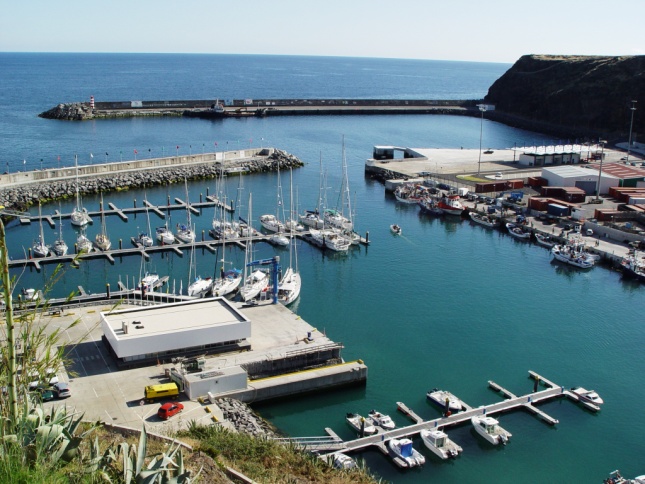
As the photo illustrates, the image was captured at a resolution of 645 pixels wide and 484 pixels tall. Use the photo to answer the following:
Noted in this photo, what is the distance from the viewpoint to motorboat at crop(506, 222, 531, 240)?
160 ft

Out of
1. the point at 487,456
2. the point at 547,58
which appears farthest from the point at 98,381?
the point at 547,58

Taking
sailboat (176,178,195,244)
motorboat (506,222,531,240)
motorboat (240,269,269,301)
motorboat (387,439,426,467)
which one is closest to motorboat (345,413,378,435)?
motorboat (387,439,426,467)

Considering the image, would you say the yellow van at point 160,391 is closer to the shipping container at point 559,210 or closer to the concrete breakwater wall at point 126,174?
the concrete breakwater wall at point 126,174

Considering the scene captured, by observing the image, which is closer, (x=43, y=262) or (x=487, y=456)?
(x=487, y=456)

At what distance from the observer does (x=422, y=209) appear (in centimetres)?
5597

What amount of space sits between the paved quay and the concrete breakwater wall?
21630 mm

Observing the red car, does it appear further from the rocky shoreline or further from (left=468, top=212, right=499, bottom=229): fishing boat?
(left=468, top=212, right=499, bottom=229): fishing boat

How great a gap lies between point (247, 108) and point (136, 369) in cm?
9495

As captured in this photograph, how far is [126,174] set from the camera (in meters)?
60.1

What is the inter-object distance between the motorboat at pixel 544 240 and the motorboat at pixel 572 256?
6.17 feet

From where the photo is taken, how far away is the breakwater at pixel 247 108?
106438mm

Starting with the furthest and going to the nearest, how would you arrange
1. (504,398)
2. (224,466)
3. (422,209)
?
(422,209)
(504,398)
(224,466)

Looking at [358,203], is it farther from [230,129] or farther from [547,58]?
[547,58]

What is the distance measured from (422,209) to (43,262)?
29269 millimetres
